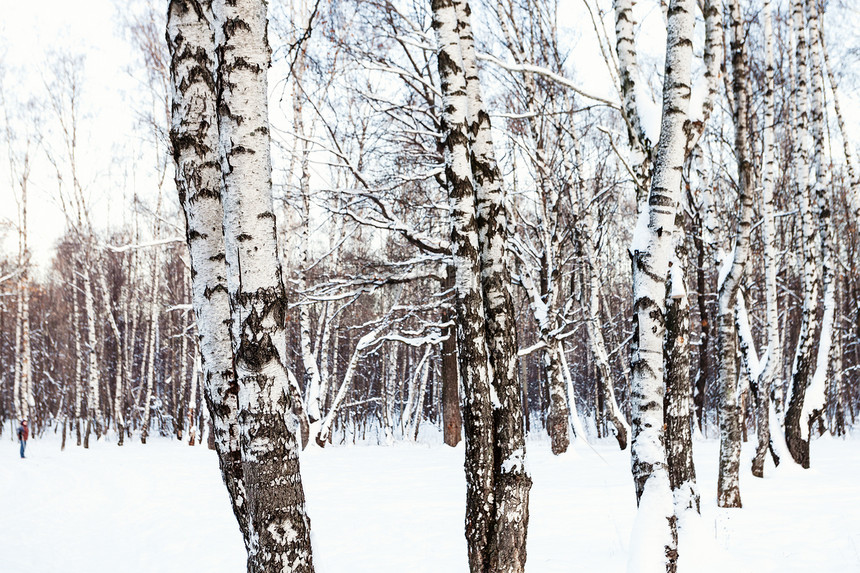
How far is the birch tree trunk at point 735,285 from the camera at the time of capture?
255 inches

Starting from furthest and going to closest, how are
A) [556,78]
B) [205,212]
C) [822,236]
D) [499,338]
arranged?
1. [822,236]
2. [556,78]
3. [499,338]
4. [205,212]

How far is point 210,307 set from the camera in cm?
311

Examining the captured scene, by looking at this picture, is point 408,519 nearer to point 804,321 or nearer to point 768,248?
point 768,248

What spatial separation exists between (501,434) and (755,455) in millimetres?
7392

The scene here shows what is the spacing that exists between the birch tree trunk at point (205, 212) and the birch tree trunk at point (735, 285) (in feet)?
18.2

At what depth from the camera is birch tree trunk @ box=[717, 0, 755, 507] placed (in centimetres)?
646

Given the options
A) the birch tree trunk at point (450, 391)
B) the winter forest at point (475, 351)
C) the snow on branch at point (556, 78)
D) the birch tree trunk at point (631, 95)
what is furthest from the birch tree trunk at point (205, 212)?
the birch tree trunk at point (450, 391)

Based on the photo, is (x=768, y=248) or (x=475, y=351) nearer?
(x=475, y=351)

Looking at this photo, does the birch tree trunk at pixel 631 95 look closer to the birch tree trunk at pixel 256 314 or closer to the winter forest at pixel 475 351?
the winter forest at pixel 475 351

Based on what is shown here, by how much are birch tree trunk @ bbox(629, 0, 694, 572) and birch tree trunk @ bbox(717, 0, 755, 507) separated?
3.12 metres

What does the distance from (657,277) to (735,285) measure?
11.1 feet

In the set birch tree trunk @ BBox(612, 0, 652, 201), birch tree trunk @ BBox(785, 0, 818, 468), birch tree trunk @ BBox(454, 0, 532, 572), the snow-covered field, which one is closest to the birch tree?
birch tree trunk @ BBox(454, 0, 532, 572)

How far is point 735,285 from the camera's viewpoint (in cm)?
663

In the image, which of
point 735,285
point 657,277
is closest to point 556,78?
point 657,277
